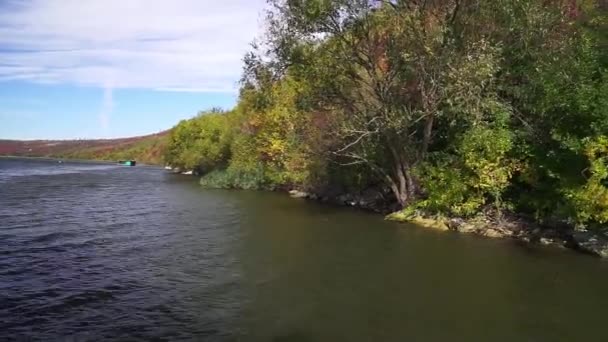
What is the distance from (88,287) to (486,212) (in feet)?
73.8

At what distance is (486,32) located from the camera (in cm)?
3039

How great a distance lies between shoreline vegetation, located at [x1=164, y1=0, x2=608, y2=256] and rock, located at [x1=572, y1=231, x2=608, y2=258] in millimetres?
51

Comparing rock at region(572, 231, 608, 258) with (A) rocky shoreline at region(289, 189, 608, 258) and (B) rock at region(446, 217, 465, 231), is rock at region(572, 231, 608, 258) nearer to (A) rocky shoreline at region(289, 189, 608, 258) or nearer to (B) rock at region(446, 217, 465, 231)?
(A) rocky shoreline at region(289, 189, 608, 258)

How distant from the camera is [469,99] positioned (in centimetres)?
2833

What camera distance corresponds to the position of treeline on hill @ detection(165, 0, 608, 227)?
24.3m

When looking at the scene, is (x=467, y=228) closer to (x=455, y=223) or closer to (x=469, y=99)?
(x=455, y=223)

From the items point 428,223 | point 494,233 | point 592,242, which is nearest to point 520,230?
point 494,233

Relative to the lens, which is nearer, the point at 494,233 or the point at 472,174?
the point at 494,233

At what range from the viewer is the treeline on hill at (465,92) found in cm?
2428

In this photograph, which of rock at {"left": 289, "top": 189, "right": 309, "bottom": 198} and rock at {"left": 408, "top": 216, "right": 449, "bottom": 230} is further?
rock at {"left": 289, "top": 189, "right": 309, "bottom": 198}

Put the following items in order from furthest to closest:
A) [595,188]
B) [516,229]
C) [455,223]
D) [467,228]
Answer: [455,223] → [467,228] → [516,229] → [595,188]

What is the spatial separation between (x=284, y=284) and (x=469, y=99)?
54.6 feet

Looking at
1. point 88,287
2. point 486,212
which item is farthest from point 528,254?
point 88,287

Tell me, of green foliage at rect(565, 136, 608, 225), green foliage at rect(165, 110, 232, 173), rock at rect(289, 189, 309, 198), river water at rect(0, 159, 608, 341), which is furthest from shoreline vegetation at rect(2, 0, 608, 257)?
green foliage at rect(165, 110, 232, 173)
